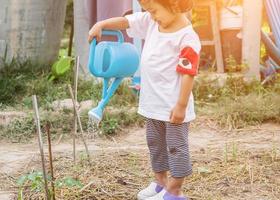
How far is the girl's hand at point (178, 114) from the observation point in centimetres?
311

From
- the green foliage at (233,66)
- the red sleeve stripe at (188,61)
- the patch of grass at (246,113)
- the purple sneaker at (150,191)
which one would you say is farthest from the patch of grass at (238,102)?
the red sleeve stripe at (188,61)

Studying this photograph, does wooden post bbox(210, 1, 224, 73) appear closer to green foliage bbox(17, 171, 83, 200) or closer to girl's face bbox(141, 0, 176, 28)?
green foliage bbox(17, 171, 83, 200)

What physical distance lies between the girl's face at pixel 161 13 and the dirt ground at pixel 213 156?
99 centimetres

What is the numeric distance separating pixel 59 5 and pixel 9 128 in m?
2.26

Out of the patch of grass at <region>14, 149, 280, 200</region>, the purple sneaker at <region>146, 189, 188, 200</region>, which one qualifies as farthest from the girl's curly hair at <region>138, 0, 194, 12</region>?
the patch of grass at <region>14, 149, 280, 200</region>

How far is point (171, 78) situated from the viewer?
317 cm

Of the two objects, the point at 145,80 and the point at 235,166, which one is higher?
the point at 145,80

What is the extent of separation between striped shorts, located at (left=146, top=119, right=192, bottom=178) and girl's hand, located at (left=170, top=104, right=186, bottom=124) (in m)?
0.08

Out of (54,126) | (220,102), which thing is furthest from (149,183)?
(220,102)

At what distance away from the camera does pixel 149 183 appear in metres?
3.81

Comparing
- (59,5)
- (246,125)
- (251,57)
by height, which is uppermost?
(59,5)

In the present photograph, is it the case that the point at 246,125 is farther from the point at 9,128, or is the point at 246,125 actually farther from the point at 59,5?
the point at 59,5

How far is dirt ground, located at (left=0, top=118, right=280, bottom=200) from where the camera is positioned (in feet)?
12.2

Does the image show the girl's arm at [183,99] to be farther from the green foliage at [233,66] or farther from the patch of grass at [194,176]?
the green foliage at [233,66]
